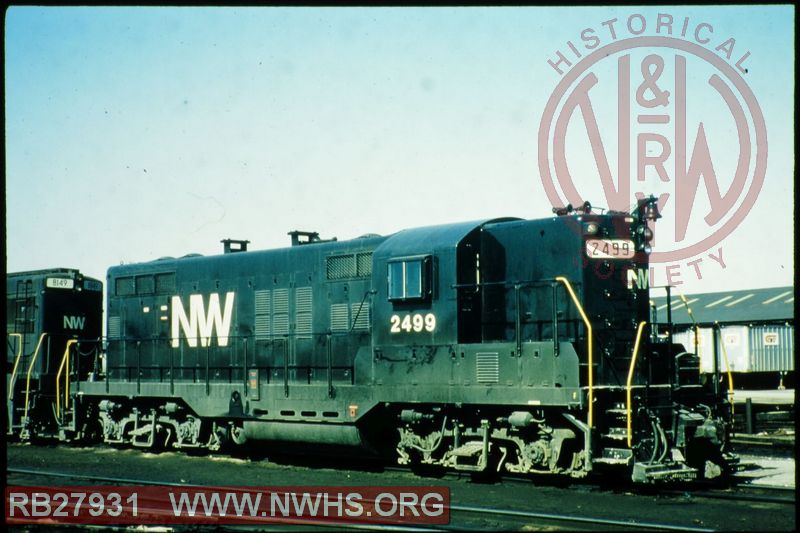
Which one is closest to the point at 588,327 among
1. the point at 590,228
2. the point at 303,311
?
the point at 590,228

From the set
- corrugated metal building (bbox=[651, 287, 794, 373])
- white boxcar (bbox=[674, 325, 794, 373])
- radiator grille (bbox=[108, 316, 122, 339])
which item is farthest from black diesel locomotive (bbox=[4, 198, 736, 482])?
white boxcar (bbox=[674, 325, 794, 373])

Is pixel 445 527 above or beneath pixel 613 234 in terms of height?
beneath

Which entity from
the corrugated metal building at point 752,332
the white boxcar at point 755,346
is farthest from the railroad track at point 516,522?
the white boxcar at point 755,346

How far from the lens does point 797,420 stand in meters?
6.51

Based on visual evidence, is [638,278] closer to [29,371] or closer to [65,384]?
Result: [65,384]

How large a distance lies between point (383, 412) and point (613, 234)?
435 cm

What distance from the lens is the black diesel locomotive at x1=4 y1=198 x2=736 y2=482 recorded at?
38.5ft

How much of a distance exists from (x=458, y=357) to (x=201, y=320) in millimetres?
6226

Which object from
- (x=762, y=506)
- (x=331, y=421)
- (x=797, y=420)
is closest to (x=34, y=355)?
(x=331, y=421)

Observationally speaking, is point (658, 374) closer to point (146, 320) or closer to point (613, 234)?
point (613, 234)

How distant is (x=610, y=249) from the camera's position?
497 inches

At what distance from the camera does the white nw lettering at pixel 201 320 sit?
54.1 feet
